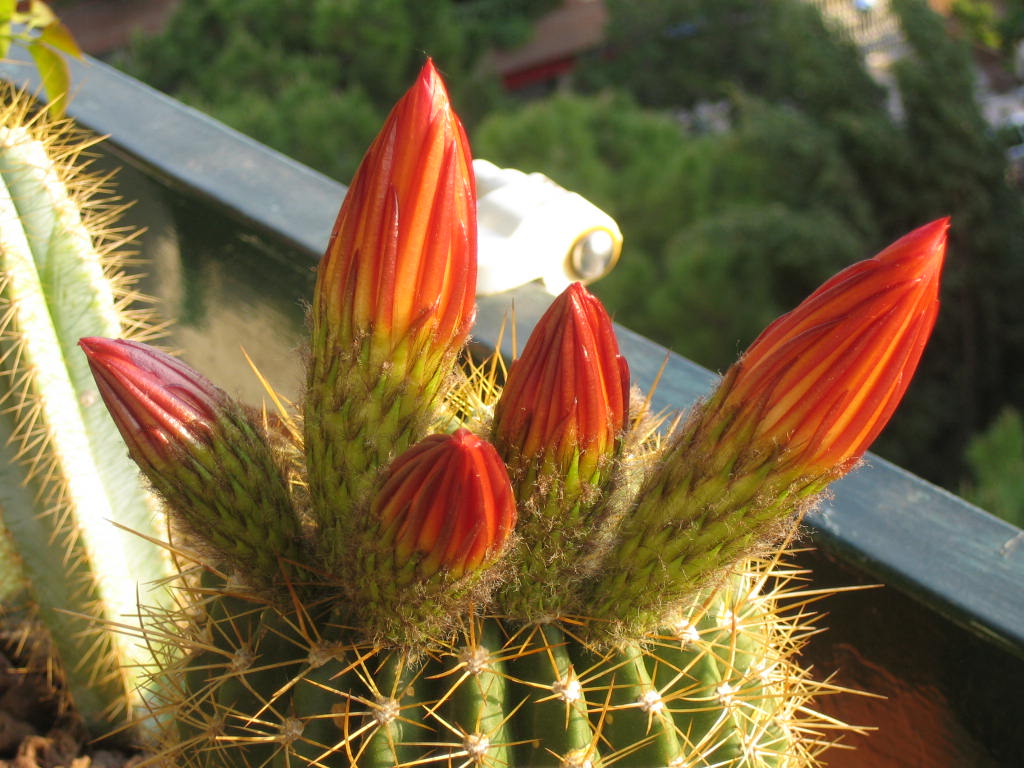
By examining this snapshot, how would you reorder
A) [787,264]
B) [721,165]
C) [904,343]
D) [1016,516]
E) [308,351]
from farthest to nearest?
[721,165] → [787,264] → [1016,516] → [308,351] → [904,343]

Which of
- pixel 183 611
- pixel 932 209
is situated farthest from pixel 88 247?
pixel 932 209

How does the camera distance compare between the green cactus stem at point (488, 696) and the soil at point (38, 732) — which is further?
the soil at point (38, 732)

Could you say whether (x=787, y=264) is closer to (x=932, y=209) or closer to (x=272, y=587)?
(x=932, y=209)

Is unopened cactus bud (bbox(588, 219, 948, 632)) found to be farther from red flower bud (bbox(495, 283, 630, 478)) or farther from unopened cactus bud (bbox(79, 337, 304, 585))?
unopened cactus bud (bbox(79, 337, 304, 585))

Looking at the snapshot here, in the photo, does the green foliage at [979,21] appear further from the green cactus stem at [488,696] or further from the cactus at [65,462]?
the green cactus stem at [488,696]

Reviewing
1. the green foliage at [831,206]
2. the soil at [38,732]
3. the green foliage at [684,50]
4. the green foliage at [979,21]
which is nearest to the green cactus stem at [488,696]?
the soil at [38,732]

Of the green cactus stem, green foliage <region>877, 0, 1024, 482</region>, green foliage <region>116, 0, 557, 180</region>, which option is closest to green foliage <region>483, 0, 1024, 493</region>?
green foliage <region>877, 0, 1024, 482</region>

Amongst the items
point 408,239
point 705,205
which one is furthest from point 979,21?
point 408,239
